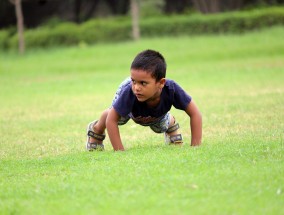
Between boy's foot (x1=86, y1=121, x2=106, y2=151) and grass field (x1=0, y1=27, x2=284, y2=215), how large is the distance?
0.76ft

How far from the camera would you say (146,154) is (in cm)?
680

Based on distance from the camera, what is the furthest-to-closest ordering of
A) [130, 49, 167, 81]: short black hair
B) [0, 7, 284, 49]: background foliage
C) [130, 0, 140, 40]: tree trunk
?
[0, 7, 284, 49]: background foliage < [130, 0, 140, 40]: tree trunk < [130, 49, 167, 81]: short black hair

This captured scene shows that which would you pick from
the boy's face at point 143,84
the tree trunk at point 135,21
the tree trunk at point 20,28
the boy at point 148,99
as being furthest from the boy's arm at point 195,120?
the tree trunk at point 20,28

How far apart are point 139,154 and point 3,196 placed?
1.87 m

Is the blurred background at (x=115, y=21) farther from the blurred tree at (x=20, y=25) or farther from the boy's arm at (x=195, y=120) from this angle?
the boy's arm at (x=195, y=120)

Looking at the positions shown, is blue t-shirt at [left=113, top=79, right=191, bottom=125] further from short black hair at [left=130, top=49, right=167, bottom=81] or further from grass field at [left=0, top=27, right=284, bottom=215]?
grass field at [left=0, top=27, right=284, bottom=215]

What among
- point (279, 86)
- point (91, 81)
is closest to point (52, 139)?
point (279, 86)

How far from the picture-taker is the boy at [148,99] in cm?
683

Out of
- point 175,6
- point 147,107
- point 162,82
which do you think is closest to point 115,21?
point 175,6

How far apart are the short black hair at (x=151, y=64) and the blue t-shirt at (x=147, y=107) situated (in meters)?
0.26

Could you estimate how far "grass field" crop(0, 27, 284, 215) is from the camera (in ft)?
16.0

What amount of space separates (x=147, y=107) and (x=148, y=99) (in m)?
0.15

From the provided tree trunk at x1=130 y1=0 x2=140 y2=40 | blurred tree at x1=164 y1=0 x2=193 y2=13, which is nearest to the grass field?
tree trunk at x1=130 y1=0 x2=140 y2=40

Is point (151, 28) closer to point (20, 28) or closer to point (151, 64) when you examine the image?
point (20, 28)
